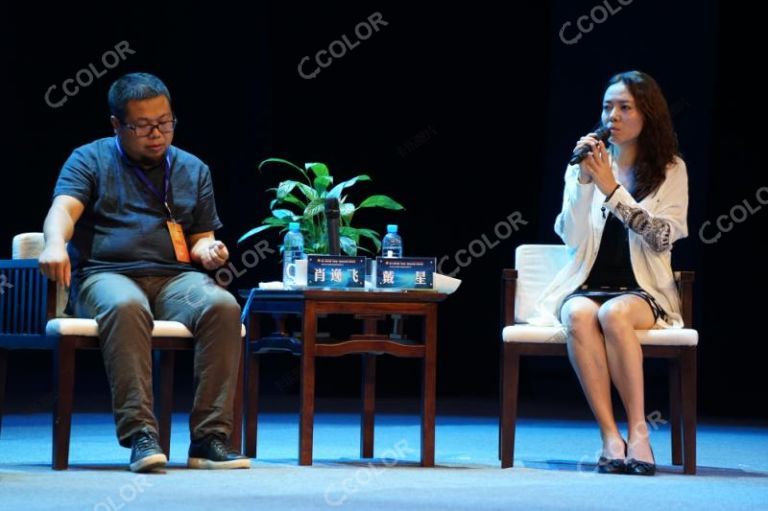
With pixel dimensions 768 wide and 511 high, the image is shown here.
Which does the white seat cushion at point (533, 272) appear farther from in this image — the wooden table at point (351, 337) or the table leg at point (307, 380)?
the table leg at point (307, 380)

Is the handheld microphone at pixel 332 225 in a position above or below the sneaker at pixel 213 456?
above

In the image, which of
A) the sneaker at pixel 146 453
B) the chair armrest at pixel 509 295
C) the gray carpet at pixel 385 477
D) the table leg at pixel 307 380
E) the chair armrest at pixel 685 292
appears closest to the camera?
the gray carpet at pixel 385 477

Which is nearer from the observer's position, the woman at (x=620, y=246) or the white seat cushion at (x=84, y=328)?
the white seat cushion at (x=84, y=328)

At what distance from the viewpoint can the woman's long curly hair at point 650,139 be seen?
3.54 meters

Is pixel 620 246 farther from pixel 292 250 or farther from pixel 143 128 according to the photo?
pixel 143 128

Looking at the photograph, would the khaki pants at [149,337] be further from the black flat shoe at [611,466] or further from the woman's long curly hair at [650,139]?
the woman's long curly hair at [650,139]

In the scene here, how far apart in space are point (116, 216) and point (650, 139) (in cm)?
155

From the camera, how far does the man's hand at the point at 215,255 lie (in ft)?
10.5

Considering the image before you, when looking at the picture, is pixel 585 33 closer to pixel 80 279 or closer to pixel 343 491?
pixel 80 279

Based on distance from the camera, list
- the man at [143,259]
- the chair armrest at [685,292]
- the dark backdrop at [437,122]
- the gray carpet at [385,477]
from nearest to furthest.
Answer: the gray carpet at [385,477] → the man at [143,259] → the chair armrest at [685,292] → the dark backdrop at [437,122]

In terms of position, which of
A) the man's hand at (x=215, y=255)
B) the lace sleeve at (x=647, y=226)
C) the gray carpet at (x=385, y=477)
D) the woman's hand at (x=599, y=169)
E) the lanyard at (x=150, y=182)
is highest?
the woman's hand at (x=599, y=169)

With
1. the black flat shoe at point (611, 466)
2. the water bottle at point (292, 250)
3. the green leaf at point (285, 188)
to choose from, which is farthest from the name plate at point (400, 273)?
the black flat shoe at point (611, 466)

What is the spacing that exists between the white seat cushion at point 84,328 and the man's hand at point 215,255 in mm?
207

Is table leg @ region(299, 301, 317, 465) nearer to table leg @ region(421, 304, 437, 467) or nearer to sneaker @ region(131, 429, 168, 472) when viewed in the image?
table leg @ region(421, 304, 437, 467)
